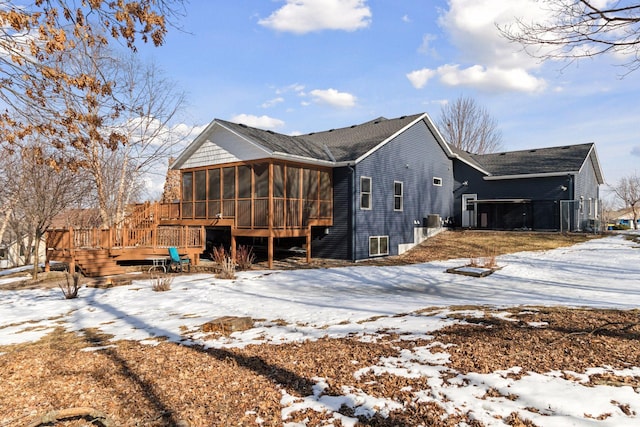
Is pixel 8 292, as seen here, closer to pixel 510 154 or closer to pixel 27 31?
pixel 27 31

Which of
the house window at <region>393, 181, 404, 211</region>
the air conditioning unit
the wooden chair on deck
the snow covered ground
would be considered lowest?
the snow covered ground

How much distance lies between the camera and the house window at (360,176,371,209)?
1702 centimetres

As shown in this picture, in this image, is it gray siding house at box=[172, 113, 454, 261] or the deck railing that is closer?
the deck railing

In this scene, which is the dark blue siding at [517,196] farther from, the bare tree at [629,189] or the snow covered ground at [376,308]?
the bare tree at [629,189]

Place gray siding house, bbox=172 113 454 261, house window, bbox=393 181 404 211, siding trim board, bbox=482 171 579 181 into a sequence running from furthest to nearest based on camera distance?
siding trim board, bbox=482 171 579 181
house window, bbox=393 181 404 211
gray siding house, bbox=172 113 454 261

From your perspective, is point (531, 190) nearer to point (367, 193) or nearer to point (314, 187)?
point (367, 193)

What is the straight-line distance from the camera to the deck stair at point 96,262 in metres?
13.2

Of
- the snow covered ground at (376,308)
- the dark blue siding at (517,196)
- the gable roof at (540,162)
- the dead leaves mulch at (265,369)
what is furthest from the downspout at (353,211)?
the gable roof at (540,162)

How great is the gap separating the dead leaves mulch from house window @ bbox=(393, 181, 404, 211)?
1295 cm

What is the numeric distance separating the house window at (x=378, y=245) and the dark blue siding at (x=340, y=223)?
1.32m

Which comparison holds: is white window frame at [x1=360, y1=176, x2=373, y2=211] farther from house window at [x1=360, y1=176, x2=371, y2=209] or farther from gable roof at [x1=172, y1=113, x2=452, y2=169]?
gable roof at [x1=172, y1=113, x2=452, y2=169]

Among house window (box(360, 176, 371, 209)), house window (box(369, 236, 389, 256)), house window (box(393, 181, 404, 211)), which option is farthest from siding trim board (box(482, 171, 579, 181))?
house window (box(360, 176, 371, 209))

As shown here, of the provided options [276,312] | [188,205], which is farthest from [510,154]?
[276,312]

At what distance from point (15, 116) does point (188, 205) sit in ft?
40.6
